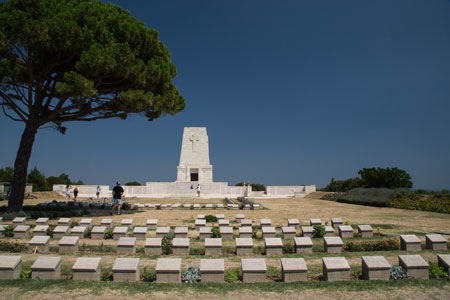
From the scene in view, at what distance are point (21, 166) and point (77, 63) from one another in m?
5.71

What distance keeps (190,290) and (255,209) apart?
14.3 metres

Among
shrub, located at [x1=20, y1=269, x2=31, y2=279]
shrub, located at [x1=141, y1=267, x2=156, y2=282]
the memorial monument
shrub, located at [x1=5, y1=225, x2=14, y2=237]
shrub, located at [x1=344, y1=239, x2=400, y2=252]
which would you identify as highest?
the memorial monument

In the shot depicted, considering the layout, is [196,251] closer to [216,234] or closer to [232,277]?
[216,234]

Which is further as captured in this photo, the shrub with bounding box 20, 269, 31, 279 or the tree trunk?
the tree trunk

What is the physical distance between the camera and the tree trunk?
47.9 ft

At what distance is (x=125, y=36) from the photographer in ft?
50.1

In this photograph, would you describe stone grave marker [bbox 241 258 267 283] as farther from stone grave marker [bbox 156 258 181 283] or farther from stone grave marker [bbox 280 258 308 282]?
stone grave marker [bbox 156 258 181 283]

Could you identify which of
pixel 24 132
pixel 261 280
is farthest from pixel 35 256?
pixel 24 132

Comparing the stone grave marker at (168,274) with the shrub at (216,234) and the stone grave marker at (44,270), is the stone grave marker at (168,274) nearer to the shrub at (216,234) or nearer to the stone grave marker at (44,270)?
the stone grave marker at (44,270)

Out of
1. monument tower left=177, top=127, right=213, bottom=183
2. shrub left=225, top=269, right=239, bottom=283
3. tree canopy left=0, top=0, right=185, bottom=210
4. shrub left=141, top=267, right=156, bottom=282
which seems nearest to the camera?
shrub left=225, top=269, right=239, bottom=283

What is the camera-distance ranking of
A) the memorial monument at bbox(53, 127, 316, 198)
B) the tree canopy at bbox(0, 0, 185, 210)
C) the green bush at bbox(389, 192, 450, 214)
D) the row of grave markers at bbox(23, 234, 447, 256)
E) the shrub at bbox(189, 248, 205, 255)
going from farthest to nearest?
the memorial monument at bbox(53, 127, 316, 198) → the green bush at bbox(389, 192, 450, 214) → the tree canopy at bbox(0, 0, 185, 210) → the shrub at bbox(189, 248, 205, 255) → the row of grave markers at bbox(23, 234, 447, 256)

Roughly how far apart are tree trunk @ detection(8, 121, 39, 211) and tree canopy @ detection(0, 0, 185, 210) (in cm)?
4

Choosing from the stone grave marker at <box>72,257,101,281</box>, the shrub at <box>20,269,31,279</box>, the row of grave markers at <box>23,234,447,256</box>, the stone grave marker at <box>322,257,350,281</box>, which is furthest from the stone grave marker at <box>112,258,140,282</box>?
the stone grave marker at <box>322,257,350,281</box>

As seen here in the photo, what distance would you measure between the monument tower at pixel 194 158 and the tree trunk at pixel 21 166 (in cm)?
2478
